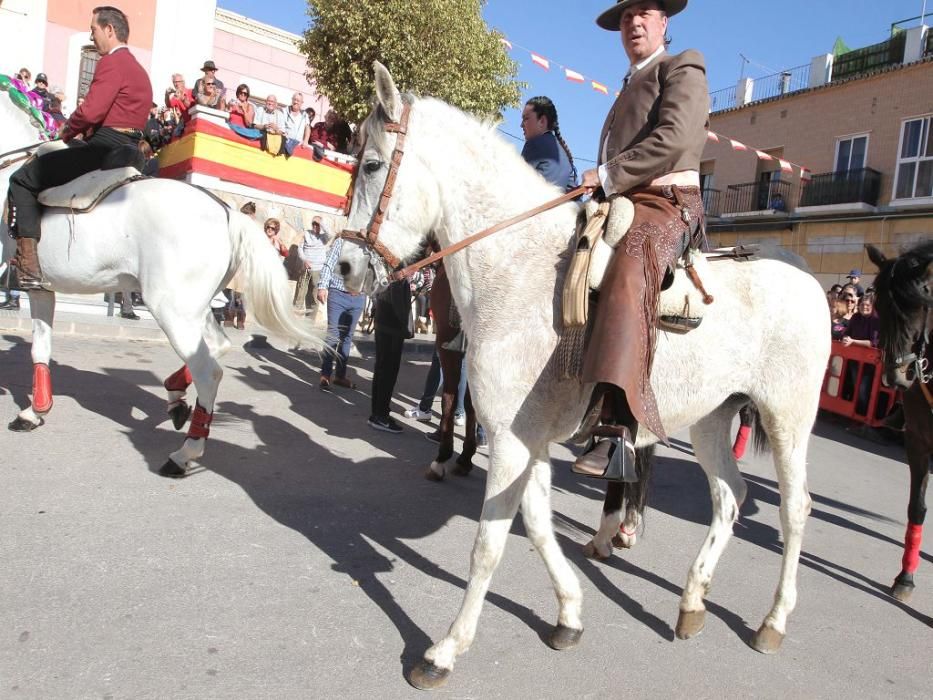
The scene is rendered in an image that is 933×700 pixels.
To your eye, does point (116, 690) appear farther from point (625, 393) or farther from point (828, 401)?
point (828, 401)

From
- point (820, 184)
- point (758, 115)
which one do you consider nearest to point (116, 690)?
point (820, 184)

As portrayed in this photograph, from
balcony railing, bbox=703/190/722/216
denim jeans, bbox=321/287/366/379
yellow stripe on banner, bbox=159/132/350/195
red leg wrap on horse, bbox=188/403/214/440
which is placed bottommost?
red leg wrap on horse, bbox=188/403/214/440

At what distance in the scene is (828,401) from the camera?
1057 cm

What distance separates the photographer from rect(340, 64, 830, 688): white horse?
281 centimetres

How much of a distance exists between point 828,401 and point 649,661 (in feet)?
29.7

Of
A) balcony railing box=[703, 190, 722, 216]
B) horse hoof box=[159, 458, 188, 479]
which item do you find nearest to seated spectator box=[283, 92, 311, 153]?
horse hoof box=[159, 458, 188, 479]

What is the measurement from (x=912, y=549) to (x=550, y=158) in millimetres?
3626

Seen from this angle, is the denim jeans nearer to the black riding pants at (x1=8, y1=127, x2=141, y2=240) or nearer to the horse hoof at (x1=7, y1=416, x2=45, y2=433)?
the black riding pants at (x1=8, y1=127, x2=141, y2=240)

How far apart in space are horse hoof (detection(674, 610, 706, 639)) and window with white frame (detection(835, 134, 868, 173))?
23.9 meters

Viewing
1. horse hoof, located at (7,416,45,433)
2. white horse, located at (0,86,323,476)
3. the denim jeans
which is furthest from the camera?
A: the denim jeans

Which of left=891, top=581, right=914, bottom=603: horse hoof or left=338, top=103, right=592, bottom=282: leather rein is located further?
left=891, top=581, right=914, bottom=603: horse hoof

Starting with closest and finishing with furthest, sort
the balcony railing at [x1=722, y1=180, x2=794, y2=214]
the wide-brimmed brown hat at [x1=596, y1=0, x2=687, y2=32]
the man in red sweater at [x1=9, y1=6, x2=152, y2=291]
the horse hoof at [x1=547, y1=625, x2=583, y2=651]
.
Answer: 1. the horse hoof at [x1=547, y1=625, x2=583, y2=651]
2. the wide-brimmed brown hat at [x1=596, y1=0, x2=687, y2=32]
3. the man in red sweater at [x1=9, y1=6, x2=152, y2=291]
4. the balcony railing at [x1=722, y1=180, x2=794, y2=214]

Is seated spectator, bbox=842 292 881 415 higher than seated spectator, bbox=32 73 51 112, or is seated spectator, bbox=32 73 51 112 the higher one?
seated spectator, bbox=32 73 51 112

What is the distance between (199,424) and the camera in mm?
4691
